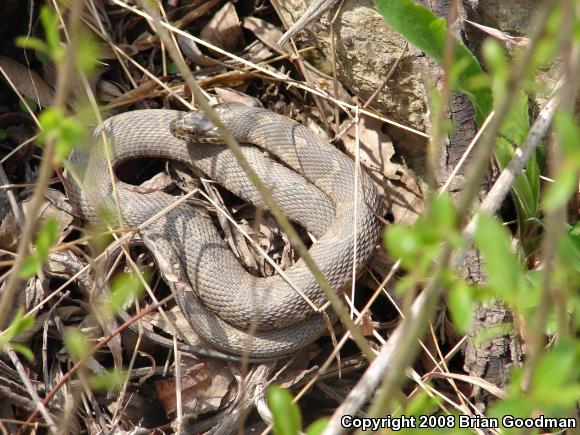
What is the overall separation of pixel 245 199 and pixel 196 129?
2.12ft

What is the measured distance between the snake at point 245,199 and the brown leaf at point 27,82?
53 centimetres

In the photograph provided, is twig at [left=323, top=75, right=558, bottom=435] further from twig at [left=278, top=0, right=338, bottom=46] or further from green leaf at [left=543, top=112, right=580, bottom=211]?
twig at [left=278, top=0, right=338, bottom=46]

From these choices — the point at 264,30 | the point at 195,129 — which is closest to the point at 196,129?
the point at 195,129

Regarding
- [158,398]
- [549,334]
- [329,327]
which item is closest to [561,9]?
[549,334]

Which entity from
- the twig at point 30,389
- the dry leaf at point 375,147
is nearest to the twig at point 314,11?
the dry leaf at point 375,147

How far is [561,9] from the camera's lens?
1.41 m

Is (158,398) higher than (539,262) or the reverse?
the reverse

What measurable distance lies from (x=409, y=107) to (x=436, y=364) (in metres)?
1.67

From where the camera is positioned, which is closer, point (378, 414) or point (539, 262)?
point (378, 414)

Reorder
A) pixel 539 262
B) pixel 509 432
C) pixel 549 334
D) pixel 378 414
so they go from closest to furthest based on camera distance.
Answer: pixel 378 414, pixel 509 432, pixel 549 334, pixel 539 262

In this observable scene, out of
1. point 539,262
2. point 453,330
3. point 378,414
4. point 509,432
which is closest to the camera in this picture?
point 378,414

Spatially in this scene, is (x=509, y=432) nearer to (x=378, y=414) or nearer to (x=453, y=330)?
(x=378, y=414)

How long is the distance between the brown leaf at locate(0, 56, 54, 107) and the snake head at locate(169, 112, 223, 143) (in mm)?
1012

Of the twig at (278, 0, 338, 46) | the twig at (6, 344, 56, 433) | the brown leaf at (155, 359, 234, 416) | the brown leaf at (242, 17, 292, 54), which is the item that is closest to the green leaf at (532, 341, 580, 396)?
the twig at (6, 344, 56, 433)
